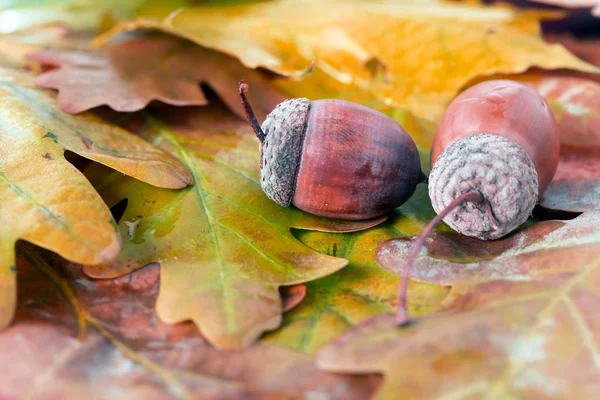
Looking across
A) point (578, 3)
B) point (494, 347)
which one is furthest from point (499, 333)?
point (578, 3)

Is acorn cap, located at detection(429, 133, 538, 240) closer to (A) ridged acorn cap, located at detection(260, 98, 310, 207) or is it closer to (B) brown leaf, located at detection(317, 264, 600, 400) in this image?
(B) brown leaf, located at detection(317, 264, 600, 400)

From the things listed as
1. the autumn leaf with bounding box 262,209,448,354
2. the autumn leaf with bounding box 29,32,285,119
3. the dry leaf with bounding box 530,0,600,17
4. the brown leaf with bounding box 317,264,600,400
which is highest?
the dry leaf with bounding box 530,0,600,17

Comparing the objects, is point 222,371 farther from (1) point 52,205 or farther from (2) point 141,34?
(2) point 141,34

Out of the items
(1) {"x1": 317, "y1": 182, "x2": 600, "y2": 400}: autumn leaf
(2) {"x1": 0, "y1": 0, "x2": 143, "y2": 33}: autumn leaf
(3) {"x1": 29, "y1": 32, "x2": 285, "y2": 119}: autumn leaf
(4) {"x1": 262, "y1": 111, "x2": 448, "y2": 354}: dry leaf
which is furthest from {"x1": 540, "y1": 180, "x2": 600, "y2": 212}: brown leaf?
(2) {"x1": 0, "y1": 0, "x2": 143, "y2": 33}: autumn leaf

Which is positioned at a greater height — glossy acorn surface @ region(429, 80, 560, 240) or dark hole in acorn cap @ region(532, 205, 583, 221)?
glossy acorn surface @ region(429, 80, 560, 240)

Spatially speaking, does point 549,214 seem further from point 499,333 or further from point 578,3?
point 578,3

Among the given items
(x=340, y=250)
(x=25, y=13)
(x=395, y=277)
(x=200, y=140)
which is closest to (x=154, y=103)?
(x=200, y=140)
